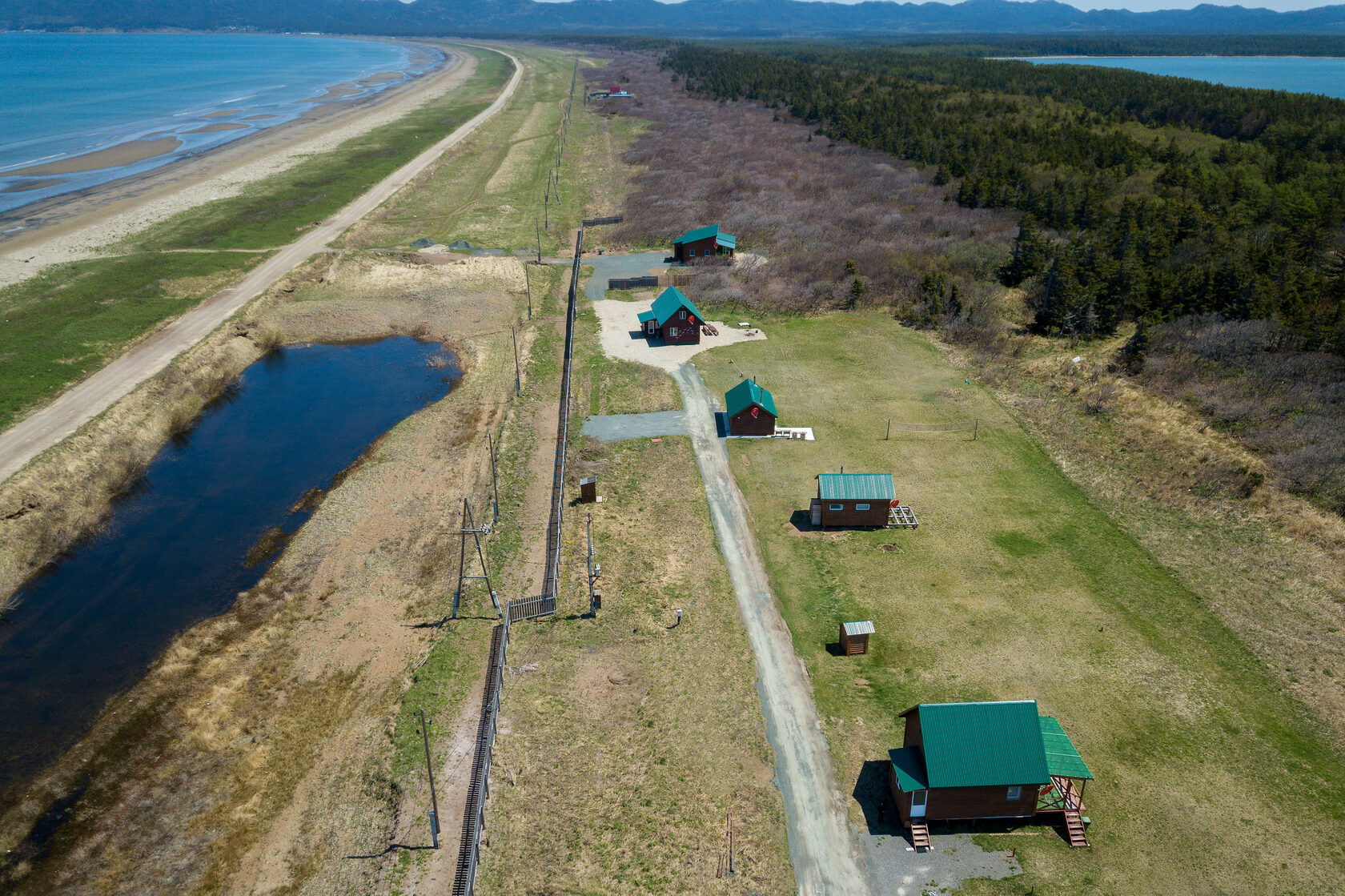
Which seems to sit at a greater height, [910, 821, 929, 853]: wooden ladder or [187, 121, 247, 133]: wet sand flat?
[187, 121, 247, 133]: wet sand flat

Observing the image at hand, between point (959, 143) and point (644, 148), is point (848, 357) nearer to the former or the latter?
point (959, 143)

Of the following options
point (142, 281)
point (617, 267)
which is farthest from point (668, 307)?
point (142, 281)

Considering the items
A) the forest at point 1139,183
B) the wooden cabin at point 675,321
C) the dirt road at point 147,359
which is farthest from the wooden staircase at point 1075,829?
the dirt road at point 147,359

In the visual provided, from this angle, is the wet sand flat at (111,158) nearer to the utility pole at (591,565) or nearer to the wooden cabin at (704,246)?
the wooden cabin at (704,246)

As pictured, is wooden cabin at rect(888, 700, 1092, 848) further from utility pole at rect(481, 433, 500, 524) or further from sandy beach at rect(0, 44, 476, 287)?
sandy beach at rect(0, 44, 476, 287)

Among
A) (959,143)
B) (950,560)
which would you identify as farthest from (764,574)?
(959,143)

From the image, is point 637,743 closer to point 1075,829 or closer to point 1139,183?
point 1075,829

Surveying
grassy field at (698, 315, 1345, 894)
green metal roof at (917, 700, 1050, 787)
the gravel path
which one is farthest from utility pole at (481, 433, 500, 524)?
the gravel path
